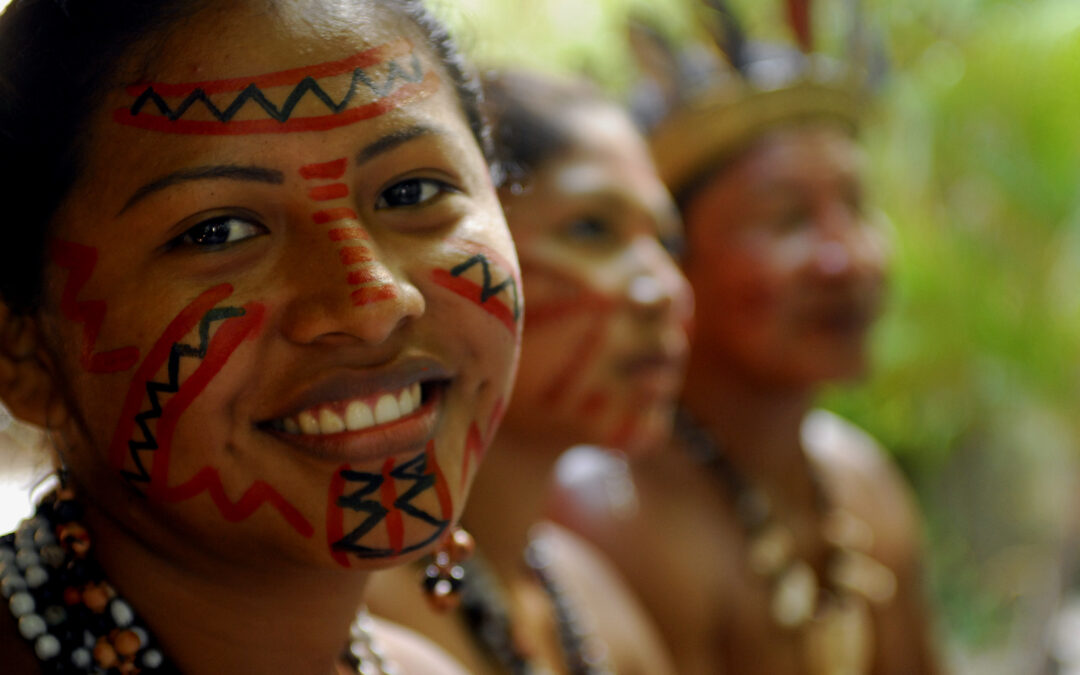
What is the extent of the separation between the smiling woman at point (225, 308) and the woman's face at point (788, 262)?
4.75 feet

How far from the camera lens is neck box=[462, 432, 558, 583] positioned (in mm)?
1835

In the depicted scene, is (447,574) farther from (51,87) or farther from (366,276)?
(51,87)

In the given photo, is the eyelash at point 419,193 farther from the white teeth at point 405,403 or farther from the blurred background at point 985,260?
the blurred background at point 985,260

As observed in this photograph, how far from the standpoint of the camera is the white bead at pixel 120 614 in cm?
109

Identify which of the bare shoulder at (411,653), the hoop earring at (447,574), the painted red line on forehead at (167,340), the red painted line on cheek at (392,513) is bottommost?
the bare shoulder at (411,653)

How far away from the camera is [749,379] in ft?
8.45

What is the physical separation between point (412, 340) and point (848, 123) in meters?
1.88

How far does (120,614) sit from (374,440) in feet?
1.05

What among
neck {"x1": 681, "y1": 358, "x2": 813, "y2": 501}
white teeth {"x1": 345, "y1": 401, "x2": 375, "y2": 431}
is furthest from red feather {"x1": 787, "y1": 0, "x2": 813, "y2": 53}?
white teeth {"x1": 345, "y1": 401, "x2": 375, "y2": 431}

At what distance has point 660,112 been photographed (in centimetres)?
256

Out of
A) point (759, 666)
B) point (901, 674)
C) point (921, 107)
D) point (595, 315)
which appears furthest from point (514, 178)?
point (921, 107)

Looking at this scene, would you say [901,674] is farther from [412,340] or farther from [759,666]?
[412,340]


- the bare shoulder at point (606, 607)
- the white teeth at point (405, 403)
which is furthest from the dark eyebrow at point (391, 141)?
the bare shoulder at point (606, 607)

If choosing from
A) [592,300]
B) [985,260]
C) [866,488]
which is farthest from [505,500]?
[985,260]
